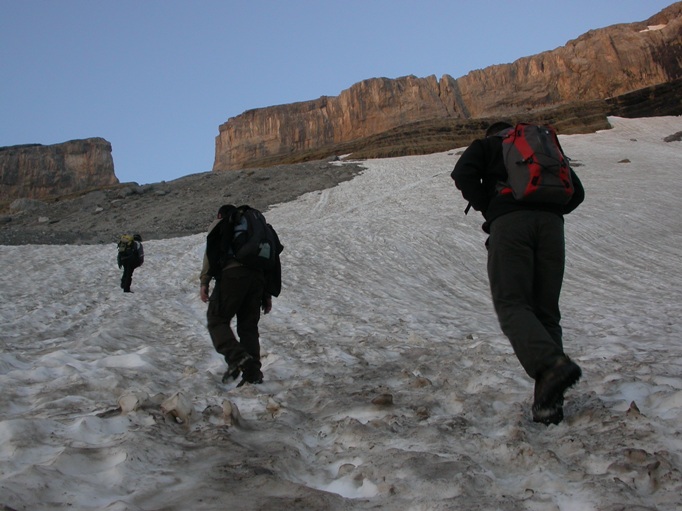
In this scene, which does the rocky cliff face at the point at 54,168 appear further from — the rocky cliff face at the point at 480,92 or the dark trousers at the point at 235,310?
the dark trousers at the point at 235,310

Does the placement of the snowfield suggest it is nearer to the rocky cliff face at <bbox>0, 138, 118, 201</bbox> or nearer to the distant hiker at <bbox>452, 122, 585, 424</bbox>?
the distant hiker at <bbox>452, 122, 585, 424</bbox>

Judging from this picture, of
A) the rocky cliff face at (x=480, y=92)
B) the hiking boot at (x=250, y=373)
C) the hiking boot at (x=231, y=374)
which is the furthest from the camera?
the rocky cliff face at (x=480, y=92)

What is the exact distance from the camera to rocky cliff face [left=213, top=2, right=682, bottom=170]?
82062mm

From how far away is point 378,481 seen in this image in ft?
9.79

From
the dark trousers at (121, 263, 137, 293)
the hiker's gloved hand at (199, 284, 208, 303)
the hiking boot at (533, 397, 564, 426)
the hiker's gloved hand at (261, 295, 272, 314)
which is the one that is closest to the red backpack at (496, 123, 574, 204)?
the hiking boot at (533, 397, 564, 426)

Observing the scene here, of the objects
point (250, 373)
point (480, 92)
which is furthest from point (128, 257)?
point (480, 92)

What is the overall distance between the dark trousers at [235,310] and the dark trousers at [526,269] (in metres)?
2.52

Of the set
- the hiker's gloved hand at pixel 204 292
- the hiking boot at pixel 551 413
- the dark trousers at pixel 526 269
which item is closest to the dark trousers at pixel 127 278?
the hiker's gloved hand at pixel 204 292

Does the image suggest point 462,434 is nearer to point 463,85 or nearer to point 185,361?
point 185,361

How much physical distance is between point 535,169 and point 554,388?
4.56 feet

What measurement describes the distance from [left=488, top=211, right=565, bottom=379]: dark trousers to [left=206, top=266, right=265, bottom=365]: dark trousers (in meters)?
2.52

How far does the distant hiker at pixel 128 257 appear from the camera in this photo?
42.2 feet

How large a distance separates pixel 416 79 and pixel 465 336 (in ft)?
294

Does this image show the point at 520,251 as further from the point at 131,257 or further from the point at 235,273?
the point at 131,257
